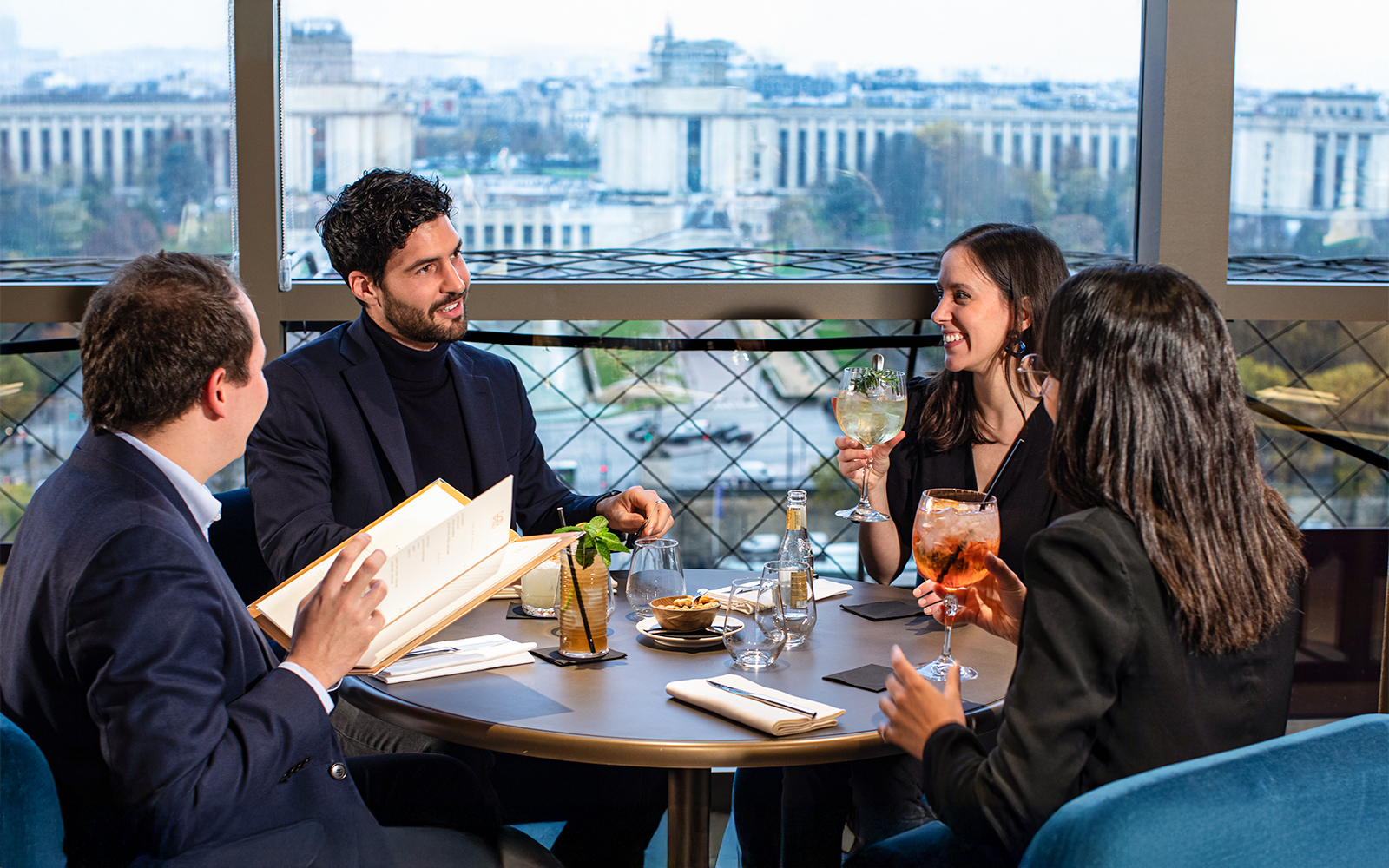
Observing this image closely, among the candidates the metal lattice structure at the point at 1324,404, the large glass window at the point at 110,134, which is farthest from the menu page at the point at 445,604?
the metal lattice structure at the point at 1324,404

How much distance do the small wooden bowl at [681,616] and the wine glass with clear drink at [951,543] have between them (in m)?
0.35

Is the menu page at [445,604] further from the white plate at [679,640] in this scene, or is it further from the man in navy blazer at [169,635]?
the white plate at [679,640]

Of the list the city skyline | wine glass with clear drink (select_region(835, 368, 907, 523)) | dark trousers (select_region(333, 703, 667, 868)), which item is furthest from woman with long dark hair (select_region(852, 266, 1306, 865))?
the city skyline

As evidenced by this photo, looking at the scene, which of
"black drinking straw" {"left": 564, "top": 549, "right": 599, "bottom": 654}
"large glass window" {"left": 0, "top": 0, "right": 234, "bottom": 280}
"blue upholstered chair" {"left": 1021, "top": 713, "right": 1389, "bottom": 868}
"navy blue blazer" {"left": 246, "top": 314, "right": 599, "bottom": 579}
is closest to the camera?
"blue upholstered chair" {"left": 1021, "top": 713, "right": 1389, "bottom": 868}

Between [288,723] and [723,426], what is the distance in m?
1.91

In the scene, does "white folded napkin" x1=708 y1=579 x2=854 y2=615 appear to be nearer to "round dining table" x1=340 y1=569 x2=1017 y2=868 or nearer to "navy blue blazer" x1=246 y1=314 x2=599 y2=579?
"round dining table" x1=340 y1=569 x2=1017 y2=868

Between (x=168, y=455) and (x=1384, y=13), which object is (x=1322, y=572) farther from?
(x=168, y=455)

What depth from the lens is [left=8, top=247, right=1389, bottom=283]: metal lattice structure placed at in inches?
114

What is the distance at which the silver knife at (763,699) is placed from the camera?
4.45 ft

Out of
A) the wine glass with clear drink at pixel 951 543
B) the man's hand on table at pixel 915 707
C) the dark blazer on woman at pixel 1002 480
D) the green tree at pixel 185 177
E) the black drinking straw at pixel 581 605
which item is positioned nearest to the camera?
the man's hand on table at pixel 915 707

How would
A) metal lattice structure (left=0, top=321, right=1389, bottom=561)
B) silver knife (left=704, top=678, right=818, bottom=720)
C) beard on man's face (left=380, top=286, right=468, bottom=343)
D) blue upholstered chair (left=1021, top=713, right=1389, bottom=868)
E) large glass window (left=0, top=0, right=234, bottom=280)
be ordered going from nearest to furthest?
blue upholstered chair (left=1021, top=713, right=1389, bottom=868) < silver knife (left=704, top=678, right=818, bottom=720) < beard on man's face (left=380, top=286, right=468, bottom=343) < large glass window (left=0, top=0, right=234, bottom=280) < metal lattice structure (left=0, top=321, right=1389, bottom=561)

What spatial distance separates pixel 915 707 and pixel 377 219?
5.19 ft

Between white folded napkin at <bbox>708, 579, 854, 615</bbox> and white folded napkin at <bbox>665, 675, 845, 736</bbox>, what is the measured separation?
0.20m

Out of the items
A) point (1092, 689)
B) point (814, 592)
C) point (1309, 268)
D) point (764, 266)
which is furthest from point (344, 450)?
point (1309, 268)
